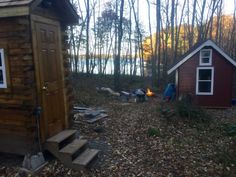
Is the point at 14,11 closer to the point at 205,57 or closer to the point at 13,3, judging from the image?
the point at 13,3

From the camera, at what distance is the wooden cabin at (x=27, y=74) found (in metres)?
4.60

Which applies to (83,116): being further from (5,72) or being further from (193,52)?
(193,52)

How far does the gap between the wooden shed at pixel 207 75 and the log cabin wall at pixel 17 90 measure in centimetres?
869

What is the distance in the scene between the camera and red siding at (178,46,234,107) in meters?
11.4

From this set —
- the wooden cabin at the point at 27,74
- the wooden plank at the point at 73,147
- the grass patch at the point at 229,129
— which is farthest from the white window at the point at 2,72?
the grass patch at the point at 229,129

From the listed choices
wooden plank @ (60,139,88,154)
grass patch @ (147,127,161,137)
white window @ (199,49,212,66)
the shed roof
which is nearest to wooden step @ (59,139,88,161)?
wooden plank @ (60,139,88,154)

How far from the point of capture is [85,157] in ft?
16.5

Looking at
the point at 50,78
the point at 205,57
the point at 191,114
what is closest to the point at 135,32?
the point at 205,57

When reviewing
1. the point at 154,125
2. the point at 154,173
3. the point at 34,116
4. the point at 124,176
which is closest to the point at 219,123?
the point at 154,125

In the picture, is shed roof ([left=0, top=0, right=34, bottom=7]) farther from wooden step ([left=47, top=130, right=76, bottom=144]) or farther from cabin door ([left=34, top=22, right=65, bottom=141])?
wooden step ([left=47, top=130, right=76, bottom=144])

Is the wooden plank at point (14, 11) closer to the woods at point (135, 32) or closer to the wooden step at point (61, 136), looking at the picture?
the wooden step at point (61, 136)

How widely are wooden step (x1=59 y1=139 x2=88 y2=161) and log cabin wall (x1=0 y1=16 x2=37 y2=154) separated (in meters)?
0.72

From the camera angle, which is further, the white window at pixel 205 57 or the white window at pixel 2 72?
the white window at pixel 205 57

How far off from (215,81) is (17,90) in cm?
970
